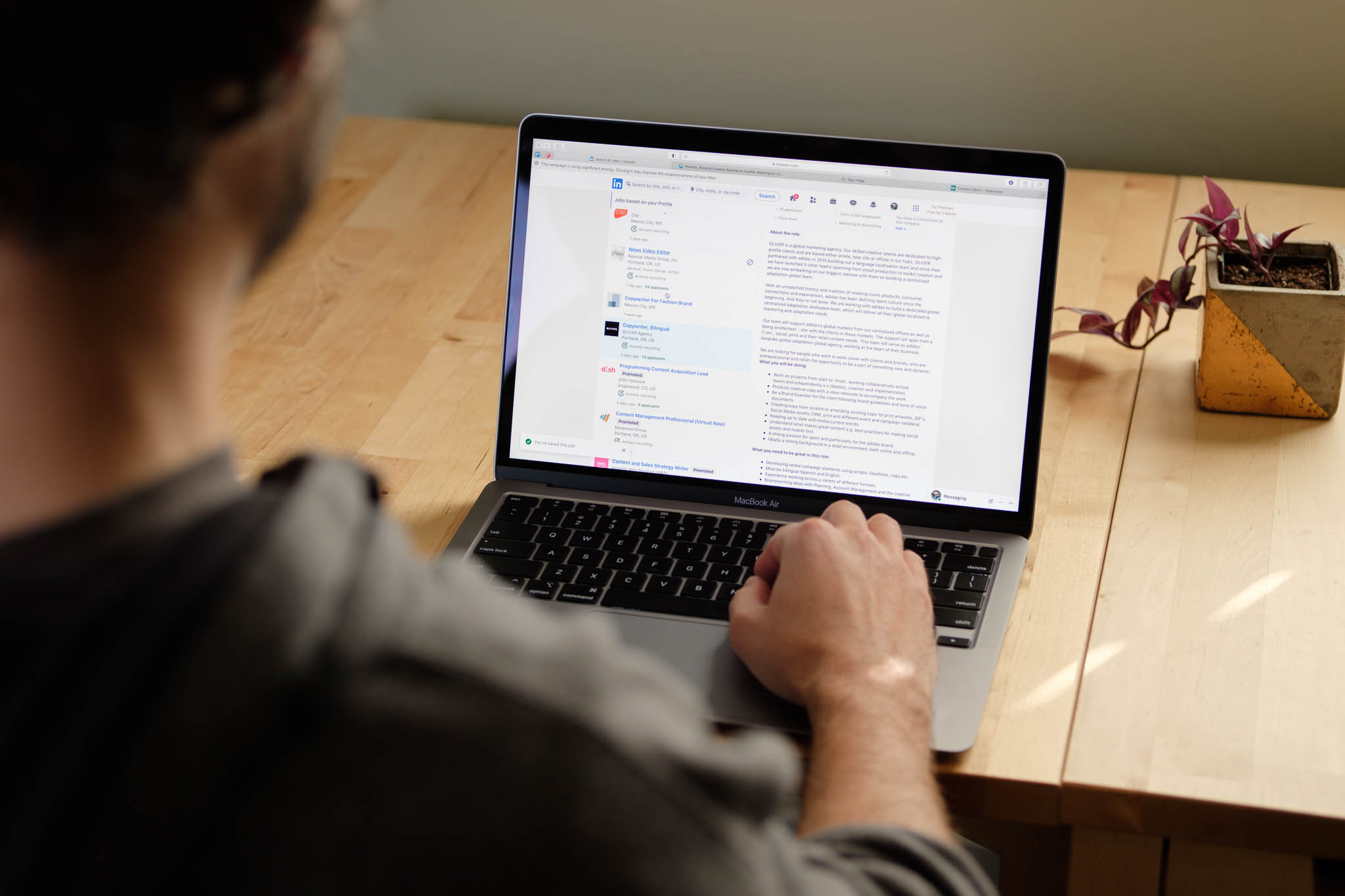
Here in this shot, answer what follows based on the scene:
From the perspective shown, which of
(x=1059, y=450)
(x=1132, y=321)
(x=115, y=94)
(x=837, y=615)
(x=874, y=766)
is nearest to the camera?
(x=115, y=94)

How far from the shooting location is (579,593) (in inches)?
36.1

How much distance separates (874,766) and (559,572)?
1.12ft

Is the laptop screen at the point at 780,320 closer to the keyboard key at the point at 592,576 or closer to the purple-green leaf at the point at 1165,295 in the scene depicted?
the keyboard key at the point at 592,576

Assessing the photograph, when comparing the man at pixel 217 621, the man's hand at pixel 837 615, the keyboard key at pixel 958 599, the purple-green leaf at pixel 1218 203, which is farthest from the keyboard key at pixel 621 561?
the purple-green leaf at pixel 1218 203

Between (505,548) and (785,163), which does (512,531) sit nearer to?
(505,548)

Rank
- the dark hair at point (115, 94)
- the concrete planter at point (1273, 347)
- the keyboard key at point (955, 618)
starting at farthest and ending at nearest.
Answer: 1. the concrete planter at point (1273, 347)
2. the keyboard key at point (955, 618)
3. the dark hair at point (115, 94)

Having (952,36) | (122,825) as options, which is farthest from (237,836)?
(952,36)

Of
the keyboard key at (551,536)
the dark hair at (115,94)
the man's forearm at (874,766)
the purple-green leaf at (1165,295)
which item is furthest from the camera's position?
the purple-green leaf at (1165,295)

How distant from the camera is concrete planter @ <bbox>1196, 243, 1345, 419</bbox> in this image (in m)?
1.08

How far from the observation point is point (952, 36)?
6.11ft

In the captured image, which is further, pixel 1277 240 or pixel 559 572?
pixel 1277 240

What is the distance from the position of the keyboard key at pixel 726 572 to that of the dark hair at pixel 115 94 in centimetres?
61

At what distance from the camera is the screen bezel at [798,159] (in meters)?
0.96

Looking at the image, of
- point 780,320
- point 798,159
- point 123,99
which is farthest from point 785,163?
point 123,99
